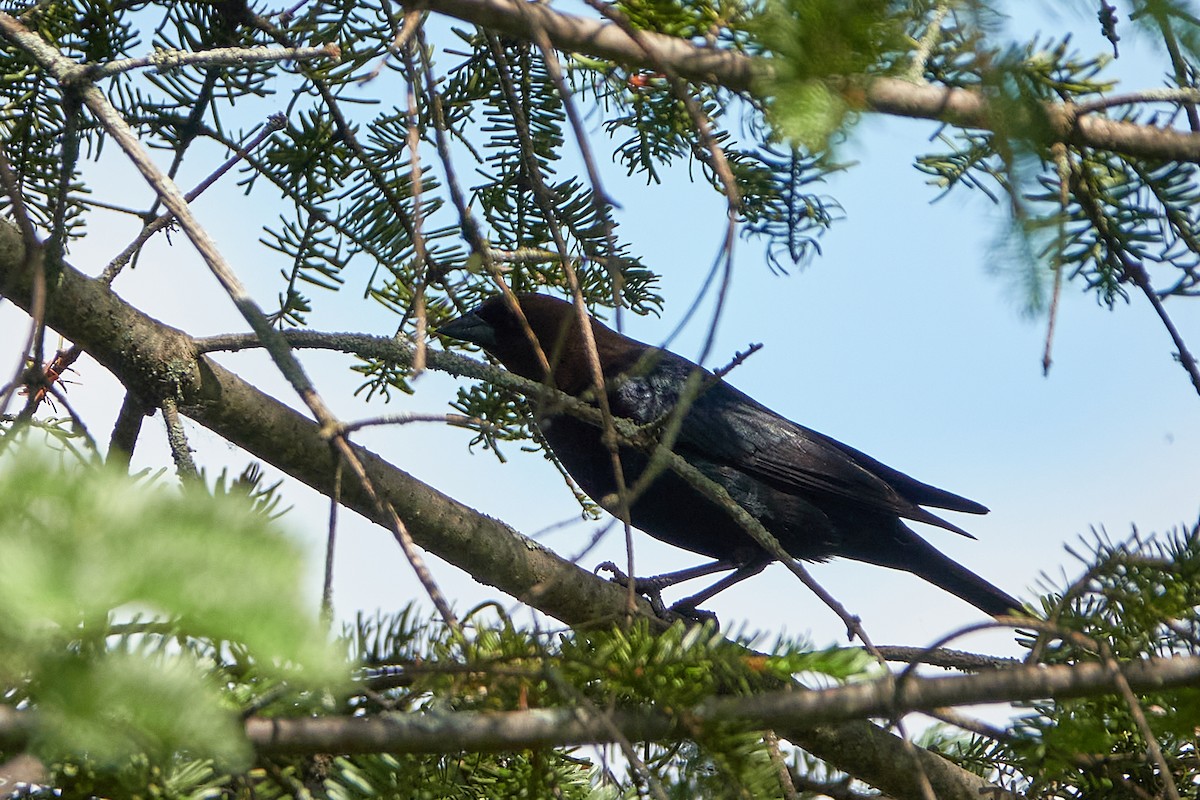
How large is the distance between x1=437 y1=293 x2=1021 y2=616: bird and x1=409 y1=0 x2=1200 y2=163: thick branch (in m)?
2.56

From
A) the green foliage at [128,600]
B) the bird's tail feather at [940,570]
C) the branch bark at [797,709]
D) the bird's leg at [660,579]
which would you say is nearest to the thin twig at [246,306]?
the branch bark at [797,709]

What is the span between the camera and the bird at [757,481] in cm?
418

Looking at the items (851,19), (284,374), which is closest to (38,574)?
(284,374)

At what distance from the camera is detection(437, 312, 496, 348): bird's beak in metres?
4.36

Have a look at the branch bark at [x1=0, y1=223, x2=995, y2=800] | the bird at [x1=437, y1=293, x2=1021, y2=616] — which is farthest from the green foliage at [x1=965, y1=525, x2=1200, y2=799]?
the bird at [x1=437, y1=293, x2=1021, y2=616]

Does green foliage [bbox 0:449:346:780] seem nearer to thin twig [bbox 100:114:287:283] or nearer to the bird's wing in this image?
thin twig [bbox 100:114:287:283]

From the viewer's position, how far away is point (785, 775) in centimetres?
204

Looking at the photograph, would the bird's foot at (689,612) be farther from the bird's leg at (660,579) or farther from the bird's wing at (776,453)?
the bird's wing at (776,453)

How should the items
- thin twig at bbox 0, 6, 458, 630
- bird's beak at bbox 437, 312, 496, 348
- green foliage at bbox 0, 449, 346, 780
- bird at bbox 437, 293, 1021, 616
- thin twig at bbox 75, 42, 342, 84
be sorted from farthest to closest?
bird's beak at bbox 437, 312, 496, 348, bird at bbox 437, 293, 1021, 616, thin twig at bbox 75, 42, 342, 84, thin twig at bbox 0, 6, 458, 630, green foliage at bbox 0, 449, 346, 780

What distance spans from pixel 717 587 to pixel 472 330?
A: 143cm

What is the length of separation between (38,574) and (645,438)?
1.49m

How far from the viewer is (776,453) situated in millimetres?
4453

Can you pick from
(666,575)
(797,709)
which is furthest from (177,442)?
(666,575)

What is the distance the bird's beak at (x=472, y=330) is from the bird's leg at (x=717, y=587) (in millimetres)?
1357
